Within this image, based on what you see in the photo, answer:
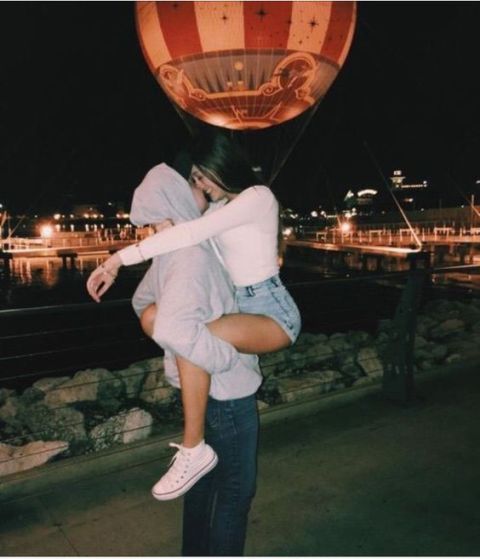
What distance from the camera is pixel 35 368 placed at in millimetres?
8523

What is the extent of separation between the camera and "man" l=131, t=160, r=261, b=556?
1.72 m

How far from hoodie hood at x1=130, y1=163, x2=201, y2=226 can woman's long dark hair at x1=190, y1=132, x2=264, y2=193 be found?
10 centimetres

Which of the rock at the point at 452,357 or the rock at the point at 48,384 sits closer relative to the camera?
the rock at the point at 48,384

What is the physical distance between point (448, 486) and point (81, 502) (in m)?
2.19

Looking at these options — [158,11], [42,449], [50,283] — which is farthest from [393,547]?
[50,283]

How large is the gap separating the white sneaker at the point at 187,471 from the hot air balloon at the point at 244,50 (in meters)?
4.89

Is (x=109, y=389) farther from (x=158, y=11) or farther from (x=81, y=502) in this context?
(x=158, y=11)

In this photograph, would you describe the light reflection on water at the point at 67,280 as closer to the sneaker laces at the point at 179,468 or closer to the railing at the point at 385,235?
the railing at the point at 385,235

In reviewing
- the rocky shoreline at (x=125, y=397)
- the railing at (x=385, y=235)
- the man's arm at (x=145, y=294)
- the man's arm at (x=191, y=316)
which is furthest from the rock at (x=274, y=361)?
the railing at (x=385, y=235)

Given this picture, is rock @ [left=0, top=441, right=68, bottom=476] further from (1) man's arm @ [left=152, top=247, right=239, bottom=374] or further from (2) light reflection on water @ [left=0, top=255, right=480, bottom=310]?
(2) light reflection on water @ [left=0, top=255, right=480, bottom=310]

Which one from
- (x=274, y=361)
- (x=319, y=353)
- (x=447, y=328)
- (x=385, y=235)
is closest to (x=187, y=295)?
(x=274, y=361)

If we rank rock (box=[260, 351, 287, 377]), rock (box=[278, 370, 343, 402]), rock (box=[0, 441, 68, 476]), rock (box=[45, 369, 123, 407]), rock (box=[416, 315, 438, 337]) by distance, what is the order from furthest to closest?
rock (box=[416, 315, 438, 337])
rock (box=[260, 351, 287, 377])
rock (box=[45, 369, 123, 407])
rock (box=[278, 370, 343, 402])
rock (box=[0, 441, 68, 476])

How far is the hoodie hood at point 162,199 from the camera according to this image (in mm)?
1777

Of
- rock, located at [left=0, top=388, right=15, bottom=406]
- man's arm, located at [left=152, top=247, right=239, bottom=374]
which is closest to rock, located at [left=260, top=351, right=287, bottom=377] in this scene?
rock, located at [left=0, top=388, right=15, bottom=406]
